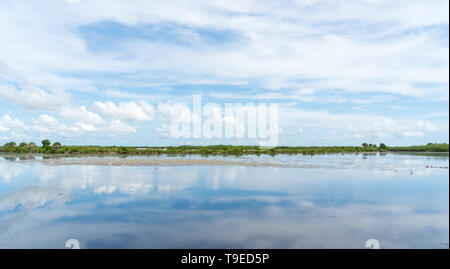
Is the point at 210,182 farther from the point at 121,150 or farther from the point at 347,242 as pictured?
the point at 121,150

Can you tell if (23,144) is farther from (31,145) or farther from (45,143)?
(45,143)

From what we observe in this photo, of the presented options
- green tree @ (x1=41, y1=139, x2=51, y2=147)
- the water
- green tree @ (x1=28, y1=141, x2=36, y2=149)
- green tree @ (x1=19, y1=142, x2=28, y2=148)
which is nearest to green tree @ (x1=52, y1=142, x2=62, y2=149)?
green tree @ (x1=41, y1=139, x2=51, y2=147)

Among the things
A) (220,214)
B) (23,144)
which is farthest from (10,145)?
(220,214)

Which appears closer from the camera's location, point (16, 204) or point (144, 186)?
point (16, 204)

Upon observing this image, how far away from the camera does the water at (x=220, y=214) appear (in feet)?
25.1

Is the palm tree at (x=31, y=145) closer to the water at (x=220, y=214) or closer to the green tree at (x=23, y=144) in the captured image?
the green tree at (x=23, y=144)

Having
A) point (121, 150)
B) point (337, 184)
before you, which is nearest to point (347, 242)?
point (337, 184)

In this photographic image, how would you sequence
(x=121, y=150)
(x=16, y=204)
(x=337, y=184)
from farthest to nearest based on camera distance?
(x=121, y=150)
(x=337, y=184)
(x=16, y=204)

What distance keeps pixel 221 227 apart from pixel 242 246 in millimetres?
1447

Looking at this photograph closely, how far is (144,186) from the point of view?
15.2 meters

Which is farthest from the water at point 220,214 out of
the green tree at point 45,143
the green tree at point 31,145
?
the green tree at point 31,145

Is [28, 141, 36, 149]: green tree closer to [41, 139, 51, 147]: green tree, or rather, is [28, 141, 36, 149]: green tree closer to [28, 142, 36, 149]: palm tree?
[28, 142, 36, 149]: palm tree

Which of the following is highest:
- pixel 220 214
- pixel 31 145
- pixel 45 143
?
pixel 45 143

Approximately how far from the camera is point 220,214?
998 cm
